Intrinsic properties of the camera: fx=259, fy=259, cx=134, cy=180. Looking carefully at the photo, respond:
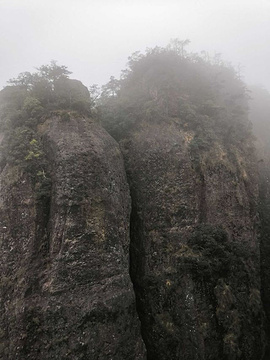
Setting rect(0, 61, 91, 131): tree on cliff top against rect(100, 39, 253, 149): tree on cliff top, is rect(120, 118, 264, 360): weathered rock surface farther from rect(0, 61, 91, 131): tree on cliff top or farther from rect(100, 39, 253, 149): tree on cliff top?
rect(0, 61, 91, 131): tree on cliff top

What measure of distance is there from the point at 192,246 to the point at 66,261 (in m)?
7.34

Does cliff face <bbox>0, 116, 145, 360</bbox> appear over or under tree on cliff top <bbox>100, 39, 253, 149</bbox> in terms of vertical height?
under

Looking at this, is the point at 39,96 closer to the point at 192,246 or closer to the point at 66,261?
the point at 66,261

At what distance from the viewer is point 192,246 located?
1530 cm

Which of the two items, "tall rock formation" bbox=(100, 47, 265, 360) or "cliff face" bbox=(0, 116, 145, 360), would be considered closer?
"cliff face" bbox=(0, 116, 145, 360)

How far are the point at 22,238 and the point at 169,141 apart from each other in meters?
11.3

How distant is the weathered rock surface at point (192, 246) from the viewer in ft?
45.6

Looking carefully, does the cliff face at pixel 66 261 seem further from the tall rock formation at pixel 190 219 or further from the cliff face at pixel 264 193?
the cliff face at pixel 264 193

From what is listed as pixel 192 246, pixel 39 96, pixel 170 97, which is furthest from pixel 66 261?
pixel 170 97

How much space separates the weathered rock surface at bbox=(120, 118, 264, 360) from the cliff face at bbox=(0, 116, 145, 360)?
2.18m

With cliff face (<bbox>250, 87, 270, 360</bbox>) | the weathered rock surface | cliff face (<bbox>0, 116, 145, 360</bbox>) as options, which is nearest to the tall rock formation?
the weathered rock surface

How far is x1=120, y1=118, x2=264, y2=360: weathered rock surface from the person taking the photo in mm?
13906

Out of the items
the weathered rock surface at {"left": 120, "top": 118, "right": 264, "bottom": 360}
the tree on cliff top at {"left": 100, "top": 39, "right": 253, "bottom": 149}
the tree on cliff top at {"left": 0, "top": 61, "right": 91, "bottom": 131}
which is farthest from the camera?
the tree on cliff top at {"left": 100, "top": 39, "right": 253, "bottom": 149}

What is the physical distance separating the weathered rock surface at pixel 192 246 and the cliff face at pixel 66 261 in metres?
2.18
